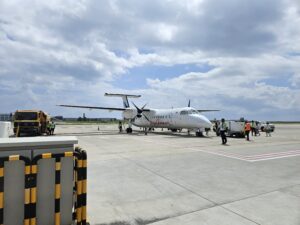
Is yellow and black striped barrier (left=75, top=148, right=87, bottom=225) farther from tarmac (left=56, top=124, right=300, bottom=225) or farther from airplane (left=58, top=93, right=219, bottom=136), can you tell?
airplane (left=58, top=93, right=219, bottom=136)

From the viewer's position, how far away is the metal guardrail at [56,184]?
10.8ft

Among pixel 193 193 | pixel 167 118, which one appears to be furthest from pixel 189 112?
pixel 193 193

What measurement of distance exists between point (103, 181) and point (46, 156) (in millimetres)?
3657

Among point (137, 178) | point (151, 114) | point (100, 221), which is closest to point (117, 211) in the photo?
point (100, 221)

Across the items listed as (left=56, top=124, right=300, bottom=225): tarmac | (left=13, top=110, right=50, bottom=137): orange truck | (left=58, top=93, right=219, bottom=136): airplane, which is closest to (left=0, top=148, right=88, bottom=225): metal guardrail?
(left=56, top=124, right=300, bottom=225): tarmac

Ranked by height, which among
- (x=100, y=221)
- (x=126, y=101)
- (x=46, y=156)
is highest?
(x=126, y=101)

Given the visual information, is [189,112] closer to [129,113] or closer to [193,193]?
[129,113]

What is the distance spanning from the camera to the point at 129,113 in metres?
33.0

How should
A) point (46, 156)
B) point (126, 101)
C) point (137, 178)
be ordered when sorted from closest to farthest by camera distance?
point (46, 156) < point (137, 178) < point (126, 101)

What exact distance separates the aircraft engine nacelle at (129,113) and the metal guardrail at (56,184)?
28.7 meters

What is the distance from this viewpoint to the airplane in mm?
23609

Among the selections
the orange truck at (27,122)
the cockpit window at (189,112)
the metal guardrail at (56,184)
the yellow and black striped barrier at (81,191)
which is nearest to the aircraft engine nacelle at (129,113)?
the cockpit window at (189,112)

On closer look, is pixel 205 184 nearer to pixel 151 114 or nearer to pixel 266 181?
pixel 266 181

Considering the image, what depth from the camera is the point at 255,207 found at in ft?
15.8
